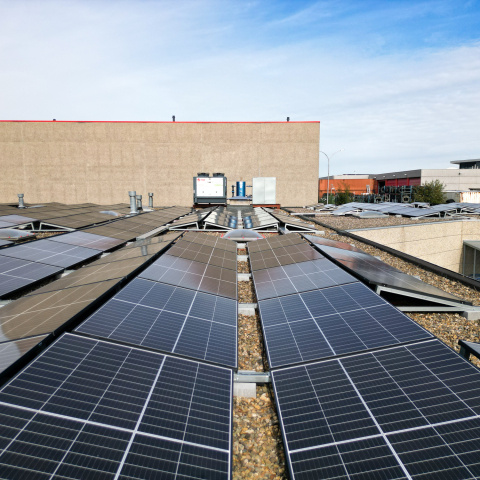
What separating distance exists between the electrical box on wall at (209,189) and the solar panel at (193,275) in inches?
1199

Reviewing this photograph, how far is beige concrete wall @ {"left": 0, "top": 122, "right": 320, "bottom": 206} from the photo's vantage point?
51625 millimetres

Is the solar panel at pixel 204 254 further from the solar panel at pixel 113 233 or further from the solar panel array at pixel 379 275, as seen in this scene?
the solar panel at pixel 113 233

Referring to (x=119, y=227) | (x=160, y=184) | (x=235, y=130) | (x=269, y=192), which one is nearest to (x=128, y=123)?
(x=160, y=184)

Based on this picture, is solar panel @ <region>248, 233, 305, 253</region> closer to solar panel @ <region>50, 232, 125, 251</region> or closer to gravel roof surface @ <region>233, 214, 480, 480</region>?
gravel roof surface @ <region>233, 214, 480, 480</region>

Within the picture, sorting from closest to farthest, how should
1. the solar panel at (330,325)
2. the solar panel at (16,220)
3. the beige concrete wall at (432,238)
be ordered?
the solar panel at (330,325) → the solar panel at (16,220) → the beige concrete wall at (432,238)

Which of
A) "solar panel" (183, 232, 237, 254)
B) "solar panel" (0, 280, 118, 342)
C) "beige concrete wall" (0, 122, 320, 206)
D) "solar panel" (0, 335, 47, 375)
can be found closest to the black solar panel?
"solar panel" (183, 232, 237, 254)

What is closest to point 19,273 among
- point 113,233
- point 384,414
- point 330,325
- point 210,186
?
point 113,233

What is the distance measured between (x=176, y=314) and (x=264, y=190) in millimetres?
36130

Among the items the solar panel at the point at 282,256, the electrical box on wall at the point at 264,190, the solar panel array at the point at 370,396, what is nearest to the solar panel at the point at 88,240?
the solar panel at the point at 282,256

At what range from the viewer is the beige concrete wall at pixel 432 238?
2788cm

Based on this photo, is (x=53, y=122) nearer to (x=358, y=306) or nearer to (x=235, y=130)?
(x=235, y=130)

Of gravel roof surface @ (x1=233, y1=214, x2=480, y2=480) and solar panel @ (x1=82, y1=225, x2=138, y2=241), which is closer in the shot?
gravel roof surface @ (x1=233, y1=214, x2=480, y2=480)

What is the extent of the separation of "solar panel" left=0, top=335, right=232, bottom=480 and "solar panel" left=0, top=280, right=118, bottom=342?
0.85m

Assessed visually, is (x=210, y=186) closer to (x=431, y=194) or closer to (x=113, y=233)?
(x=113, y=233)
